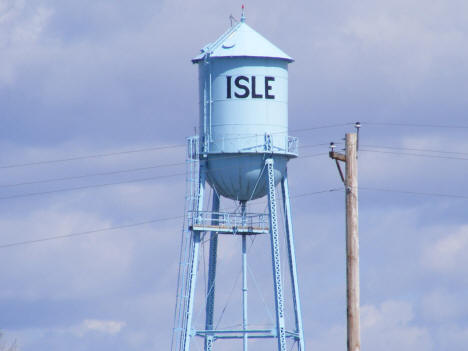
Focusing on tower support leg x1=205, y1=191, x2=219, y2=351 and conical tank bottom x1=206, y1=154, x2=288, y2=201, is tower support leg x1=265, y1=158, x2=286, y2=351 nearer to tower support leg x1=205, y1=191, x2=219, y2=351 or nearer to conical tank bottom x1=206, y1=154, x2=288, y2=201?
conical tank bottom x1=206, y1=154, x2=288, y2=201

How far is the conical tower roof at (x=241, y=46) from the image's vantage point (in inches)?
2235

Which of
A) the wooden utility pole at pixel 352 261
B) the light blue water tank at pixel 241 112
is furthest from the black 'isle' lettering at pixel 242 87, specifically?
the wooden utility pole at pixel 352 261

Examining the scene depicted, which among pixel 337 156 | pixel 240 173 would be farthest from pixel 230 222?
pixel 337 156

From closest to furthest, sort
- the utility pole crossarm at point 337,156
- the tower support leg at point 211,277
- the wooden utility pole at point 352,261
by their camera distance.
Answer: the wooden utility pole at point 352,261, the utility pole crossarm at point 337,156, the tower support leg at point 211,277

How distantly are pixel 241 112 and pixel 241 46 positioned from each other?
2.50 metres

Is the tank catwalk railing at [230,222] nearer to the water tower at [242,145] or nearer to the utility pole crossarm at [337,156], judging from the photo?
the water tower at [242,145]

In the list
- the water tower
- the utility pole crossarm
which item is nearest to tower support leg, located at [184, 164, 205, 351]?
the water tower

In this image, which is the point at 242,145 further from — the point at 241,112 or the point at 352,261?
the point at 352,261

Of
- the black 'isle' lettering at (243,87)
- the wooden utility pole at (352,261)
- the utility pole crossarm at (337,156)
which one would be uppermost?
the black 'isle' lettering at (243,87)

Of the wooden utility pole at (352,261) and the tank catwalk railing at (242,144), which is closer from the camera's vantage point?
the wooden utility pole at (352,261)

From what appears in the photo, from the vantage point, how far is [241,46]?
57.2 m

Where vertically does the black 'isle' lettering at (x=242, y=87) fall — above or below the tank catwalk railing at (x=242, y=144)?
above

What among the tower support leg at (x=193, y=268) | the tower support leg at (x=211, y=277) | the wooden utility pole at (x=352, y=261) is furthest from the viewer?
the tower support leg at (x=211, y=277)

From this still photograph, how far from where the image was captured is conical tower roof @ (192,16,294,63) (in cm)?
5678
